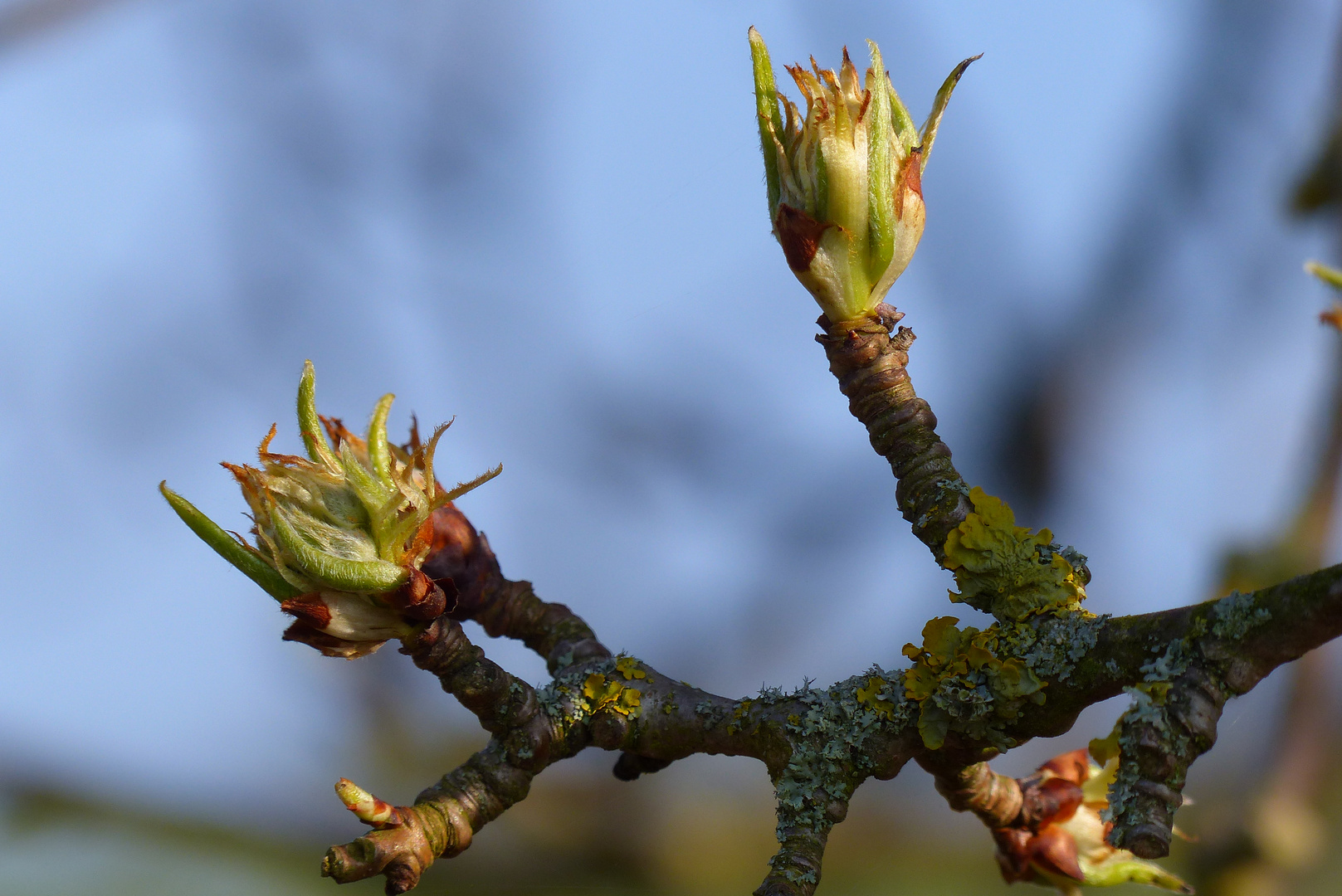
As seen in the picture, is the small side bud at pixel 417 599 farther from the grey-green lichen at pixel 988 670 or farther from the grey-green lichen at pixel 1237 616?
the grey-green lichen at pixel 1237 616

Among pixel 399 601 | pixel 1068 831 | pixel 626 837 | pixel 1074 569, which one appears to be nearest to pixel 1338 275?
pixel 1074 569

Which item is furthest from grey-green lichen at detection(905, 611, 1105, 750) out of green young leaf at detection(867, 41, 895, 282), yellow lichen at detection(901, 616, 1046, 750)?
green young leaf at detection(867, 41, 895, 282)

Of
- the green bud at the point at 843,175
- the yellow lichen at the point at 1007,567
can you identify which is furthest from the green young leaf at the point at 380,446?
the yellow lichen at the point at 1007,567

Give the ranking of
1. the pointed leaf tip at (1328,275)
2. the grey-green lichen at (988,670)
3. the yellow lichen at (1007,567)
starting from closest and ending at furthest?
the pointed leaf tip at (1328,275) < the grey-green lichen at (988,670) < the yellow lichen at (1007,567)

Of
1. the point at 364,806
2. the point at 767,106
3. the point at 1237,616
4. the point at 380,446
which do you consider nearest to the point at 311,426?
the point at 380,446

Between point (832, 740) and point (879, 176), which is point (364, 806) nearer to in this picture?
point (832, 740)

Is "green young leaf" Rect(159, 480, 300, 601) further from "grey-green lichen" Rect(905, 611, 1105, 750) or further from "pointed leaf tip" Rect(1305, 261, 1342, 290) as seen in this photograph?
"pointed leaf tip" Rect(1305, 261, 1342, 290)

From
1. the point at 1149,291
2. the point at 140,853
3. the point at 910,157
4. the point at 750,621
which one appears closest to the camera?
the point at 910,157

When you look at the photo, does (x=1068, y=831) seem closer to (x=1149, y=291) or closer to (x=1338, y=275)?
(x=1338, y=275)
